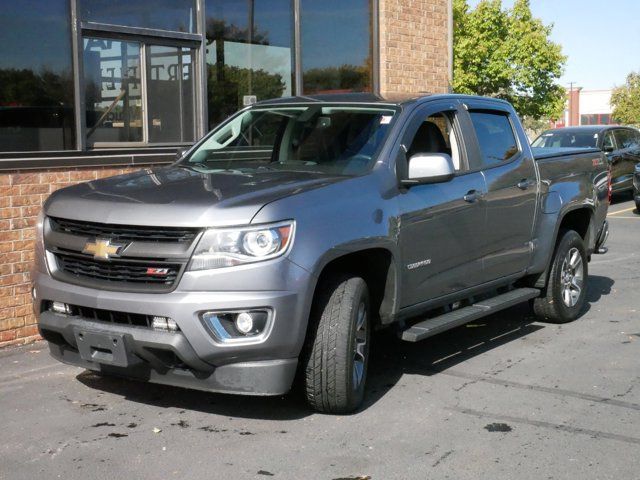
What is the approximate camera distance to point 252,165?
20.8 feet

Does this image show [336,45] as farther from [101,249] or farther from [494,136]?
[101,249]

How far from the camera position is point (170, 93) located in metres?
9.53

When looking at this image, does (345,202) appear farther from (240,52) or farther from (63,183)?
(240,52)

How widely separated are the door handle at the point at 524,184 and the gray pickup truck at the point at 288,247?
43mm

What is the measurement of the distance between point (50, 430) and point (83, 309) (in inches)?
28.2

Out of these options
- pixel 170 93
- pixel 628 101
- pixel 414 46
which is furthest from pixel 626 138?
pixel 628 101

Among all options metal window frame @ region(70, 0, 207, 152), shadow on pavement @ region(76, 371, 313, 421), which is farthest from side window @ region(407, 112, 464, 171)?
metal window frame @ region(70, 0, 207, 152)

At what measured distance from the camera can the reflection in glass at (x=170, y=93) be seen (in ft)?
30.6

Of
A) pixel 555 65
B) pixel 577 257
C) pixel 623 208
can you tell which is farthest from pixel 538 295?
pixel 555 65

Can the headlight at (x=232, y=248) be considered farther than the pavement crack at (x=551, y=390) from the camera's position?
No

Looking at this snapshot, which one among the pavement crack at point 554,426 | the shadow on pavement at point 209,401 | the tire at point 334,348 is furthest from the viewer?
the shadow on pavement at point 209,401

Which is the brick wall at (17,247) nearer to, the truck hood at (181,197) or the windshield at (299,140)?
the windshield at (299,140)

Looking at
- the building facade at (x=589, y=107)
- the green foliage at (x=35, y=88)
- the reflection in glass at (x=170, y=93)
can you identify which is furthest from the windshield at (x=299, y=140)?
the building facade at (x=589, y=107)

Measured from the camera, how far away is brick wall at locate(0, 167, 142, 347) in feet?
24.4
